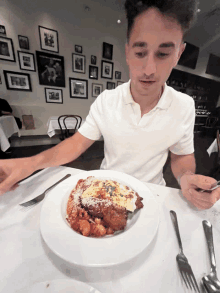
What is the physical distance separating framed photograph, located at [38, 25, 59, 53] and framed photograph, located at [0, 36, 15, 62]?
0.59m

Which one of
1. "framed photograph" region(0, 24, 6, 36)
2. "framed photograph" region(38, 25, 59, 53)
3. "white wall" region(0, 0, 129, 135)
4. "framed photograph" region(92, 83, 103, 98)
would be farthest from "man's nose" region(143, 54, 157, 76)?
"framed photograph" region(0, 24, 6, 36)

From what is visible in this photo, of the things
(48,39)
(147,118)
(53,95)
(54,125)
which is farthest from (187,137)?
(48,39)

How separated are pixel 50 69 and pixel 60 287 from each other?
11.5 ft

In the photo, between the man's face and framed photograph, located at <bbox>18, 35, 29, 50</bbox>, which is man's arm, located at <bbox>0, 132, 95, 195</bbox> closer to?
the man's face

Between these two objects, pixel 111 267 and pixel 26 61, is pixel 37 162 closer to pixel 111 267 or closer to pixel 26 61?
pixel 111 267

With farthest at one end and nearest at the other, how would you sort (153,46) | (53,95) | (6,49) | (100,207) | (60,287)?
(53,95) < (6,49) < (153,46) < (100,207) < (60,287)

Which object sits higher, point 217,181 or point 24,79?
point 24,79

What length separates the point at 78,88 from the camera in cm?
305

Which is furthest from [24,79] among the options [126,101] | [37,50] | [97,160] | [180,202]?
[180,202]

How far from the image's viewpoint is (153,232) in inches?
11.0

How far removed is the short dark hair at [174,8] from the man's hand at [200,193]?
0.56m

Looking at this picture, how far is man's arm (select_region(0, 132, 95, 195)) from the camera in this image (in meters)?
0.44

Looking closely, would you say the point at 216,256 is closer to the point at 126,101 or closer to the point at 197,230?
the point at 197,230

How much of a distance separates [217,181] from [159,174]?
405 millimetres
